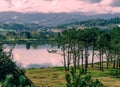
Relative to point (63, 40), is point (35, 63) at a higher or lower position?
lower

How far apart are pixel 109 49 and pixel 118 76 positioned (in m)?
19.0

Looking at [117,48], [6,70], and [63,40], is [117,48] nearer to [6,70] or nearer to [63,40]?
[63,40]

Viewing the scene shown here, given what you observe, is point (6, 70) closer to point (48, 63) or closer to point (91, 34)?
point (91, 34)

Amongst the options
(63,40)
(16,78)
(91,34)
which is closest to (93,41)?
(91,34)

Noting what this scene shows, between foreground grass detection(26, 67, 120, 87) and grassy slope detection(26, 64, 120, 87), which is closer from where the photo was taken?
grassy slope detection(26, 64, 120, 87)

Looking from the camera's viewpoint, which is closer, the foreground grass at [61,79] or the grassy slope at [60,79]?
the grassy slope at [60,79]

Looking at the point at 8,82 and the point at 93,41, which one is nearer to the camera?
the point at 8,82

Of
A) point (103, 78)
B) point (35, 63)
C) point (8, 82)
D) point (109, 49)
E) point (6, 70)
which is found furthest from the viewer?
point (35, 63)

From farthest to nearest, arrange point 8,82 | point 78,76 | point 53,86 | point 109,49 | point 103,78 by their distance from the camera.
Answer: point 109,49
point 103,78
point 53,86
point 78,76
point 8,82

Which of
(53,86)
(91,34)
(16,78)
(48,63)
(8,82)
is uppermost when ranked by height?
(8,82)

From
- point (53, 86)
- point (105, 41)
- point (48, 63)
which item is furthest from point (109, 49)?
point (48, 63)

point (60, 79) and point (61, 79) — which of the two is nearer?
point (60, 79)

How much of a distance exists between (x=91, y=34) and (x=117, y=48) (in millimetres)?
13342

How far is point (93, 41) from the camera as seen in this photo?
137000 mm
